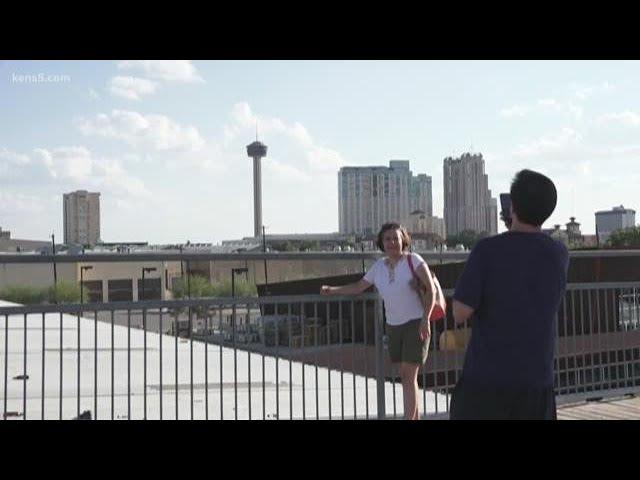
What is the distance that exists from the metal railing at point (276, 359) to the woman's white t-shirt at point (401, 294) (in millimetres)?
374

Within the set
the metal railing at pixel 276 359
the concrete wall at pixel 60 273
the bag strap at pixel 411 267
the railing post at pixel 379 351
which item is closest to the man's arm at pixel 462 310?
the bag strap at pixel 411 267

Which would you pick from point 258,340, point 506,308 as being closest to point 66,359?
point 258,340

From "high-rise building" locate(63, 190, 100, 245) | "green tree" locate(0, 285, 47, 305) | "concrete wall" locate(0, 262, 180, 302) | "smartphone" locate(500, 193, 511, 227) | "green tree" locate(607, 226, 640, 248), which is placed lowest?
"green tree" locate(0, 285, 47, 305)

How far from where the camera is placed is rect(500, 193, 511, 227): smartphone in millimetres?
3740

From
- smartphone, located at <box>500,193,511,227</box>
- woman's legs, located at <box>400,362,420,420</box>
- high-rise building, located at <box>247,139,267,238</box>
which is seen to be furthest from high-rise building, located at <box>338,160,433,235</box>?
smartphone, located at <box>500,193,511,227</box>

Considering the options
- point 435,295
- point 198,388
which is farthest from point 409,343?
point 198,388

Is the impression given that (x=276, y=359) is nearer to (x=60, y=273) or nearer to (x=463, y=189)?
(x=60, y=273)

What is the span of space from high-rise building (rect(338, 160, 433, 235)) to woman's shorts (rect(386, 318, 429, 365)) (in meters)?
136

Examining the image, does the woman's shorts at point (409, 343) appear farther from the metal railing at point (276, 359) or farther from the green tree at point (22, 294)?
the green tree at point (22, 294)

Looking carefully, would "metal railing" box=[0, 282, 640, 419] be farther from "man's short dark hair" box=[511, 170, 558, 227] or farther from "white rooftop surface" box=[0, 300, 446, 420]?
"man's short dark hair" box=[511, 170, 558, 227]
